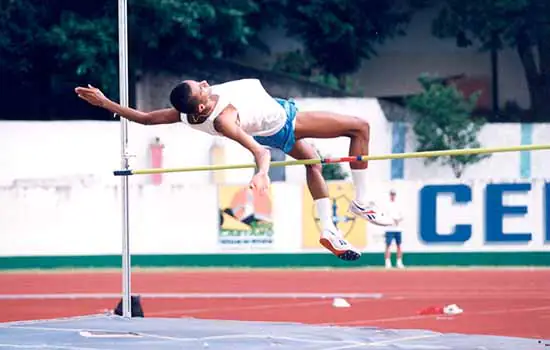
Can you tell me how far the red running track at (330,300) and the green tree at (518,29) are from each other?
563 cm

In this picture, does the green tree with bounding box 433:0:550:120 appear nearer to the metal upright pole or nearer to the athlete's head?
the metal upright pole

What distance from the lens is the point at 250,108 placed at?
719 cm

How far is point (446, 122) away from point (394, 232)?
166 inches

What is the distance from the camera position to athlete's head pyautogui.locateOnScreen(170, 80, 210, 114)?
709 centimetres

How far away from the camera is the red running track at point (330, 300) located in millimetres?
12508

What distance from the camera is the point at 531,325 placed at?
11969mm

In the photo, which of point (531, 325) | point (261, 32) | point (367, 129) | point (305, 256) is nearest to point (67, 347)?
point (367, 129)

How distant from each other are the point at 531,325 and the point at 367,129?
5026 millimetres

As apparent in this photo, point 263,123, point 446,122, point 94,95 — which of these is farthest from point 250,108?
point 446,122

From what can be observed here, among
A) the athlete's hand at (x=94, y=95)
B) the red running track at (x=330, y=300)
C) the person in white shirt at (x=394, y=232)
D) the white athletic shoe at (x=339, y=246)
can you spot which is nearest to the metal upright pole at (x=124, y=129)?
the athlete's hand at (x=94, y=95)

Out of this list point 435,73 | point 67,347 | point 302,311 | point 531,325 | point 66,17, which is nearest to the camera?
point 67,347

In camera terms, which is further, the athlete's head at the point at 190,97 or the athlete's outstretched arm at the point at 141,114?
the athlete's outstretched arm at the point at 141,114

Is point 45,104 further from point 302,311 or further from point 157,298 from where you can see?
point 302,311

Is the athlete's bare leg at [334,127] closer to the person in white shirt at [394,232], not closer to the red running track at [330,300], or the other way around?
the red running track at [330,300]
